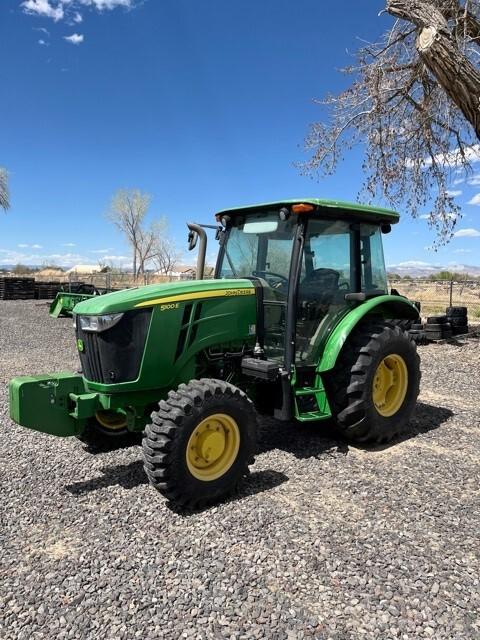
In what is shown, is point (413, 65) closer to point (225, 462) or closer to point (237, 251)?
point (237, 251)

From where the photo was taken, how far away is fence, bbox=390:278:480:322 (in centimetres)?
2109

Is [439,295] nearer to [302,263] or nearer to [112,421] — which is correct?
[302,263]

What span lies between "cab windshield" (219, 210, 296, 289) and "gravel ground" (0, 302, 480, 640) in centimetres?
165

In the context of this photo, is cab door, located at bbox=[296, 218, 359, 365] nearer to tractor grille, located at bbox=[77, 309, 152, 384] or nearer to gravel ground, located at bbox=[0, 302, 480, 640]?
gravel ground, located at bbox=[0, 302, 480, 640]

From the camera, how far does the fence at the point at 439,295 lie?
2109 cm

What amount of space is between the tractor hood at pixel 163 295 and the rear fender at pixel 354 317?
2.80ft

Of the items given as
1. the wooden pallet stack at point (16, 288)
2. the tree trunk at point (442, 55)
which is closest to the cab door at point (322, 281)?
the tree trunk at point (442, 55)

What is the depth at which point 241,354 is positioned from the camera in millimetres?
4312

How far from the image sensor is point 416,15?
9.10 metres

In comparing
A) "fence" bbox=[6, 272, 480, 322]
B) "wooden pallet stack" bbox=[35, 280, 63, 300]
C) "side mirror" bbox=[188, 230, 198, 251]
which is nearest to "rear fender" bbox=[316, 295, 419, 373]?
"side mirror" bbox=[188, 230, 198, 251]

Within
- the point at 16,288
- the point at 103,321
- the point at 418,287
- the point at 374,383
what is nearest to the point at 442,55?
the point at 374,383

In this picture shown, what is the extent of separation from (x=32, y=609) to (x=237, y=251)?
337cm

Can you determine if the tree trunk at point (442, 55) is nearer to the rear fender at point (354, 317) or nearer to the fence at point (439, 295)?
the rear fender at point (354, 317)

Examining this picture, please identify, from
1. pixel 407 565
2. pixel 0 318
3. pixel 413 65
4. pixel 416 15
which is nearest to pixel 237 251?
pixel 407 565
